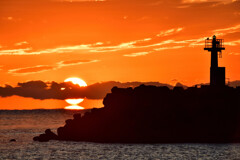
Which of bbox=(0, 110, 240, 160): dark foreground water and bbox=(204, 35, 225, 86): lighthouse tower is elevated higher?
bbox=(204, 35, 225, 86): lighthouse tower

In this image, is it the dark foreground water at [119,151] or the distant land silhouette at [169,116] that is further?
the distant land silhouette at [169,116]

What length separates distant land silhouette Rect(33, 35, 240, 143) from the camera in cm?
8294

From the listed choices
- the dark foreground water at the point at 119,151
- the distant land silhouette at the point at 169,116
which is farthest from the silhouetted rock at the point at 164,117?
the dark foreground water at the point at 119,151

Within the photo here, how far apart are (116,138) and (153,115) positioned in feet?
21.1

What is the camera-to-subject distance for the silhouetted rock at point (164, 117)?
82938 mm

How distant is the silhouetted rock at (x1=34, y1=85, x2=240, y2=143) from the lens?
272 feet

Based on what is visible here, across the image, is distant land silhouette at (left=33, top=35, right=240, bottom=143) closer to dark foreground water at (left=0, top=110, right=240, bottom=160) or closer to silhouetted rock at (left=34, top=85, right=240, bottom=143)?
silhouetted rock at (left=34, top=85, right=240, bottom=143)

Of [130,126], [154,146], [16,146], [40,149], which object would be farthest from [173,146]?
[16,146]

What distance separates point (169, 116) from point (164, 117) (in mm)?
810

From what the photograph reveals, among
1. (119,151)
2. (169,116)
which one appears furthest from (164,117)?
(119,151)

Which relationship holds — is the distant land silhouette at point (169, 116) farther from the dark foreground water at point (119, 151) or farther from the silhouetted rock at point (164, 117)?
the dark foreground water at point (119, 151)

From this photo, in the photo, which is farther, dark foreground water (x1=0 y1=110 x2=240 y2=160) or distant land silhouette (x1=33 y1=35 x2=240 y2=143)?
distant land silhouette (x1=33 y1=35 x2=240 y2=143)

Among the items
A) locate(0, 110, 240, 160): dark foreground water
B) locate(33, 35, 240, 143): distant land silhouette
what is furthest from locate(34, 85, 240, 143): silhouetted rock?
locate(0, 110, 240, 160): dark foreground water

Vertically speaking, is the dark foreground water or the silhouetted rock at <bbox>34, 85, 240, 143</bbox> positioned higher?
the silhouetted rock at <bbox>34, 85, 240, 143</bbox>
